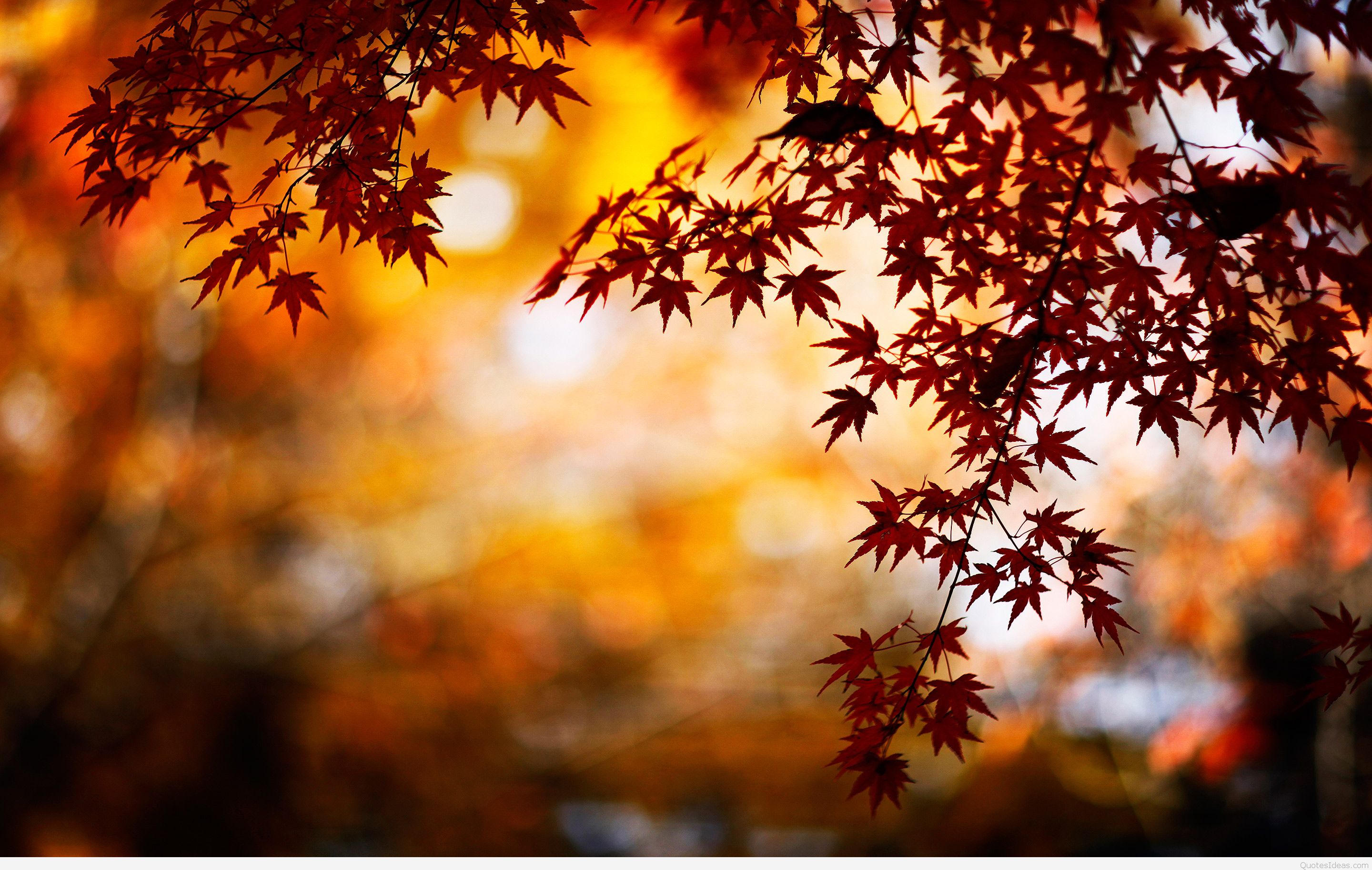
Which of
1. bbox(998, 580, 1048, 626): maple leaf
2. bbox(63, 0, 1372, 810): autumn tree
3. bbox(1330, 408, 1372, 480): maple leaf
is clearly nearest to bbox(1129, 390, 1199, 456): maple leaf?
bbox(63, 0, 1372, 810): autumn tree

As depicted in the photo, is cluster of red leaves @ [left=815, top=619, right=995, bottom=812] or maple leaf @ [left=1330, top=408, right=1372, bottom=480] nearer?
maple leaf @ [left=1330, top=408, right=1372, bottom=480]

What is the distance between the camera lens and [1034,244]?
1.18 m

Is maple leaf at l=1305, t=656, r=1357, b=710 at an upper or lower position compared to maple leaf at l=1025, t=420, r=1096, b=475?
lower

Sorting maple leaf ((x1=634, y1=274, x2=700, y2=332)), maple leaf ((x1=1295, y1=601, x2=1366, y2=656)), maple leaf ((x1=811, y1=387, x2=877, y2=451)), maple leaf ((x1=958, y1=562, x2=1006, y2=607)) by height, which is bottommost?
maple leaf ((x1=1295, y1=601, x2=1366, y2=656))

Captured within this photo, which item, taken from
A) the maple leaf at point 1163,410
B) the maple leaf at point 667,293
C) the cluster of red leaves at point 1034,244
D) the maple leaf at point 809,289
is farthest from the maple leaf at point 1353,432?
the maple leaf at point 667,293

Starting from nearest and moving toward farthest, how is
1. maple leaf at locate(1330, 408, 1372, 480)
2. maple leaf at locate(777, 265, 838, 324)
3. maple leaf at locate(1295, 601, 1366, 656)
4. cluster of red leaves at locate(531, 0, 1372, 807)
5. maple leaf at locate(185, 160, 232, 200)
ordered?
1. cluster of red leaves at locate(531, 0, 1372, 807)
2. maple leaf at locate(1330, 408, 1372, 480)
3. maple leaf at locate(777, 265, 838, 324)
4. maple leaf at locate(1295, 601, 1366, 656)
5. maple leaf at locate(185, 160, 232, 200)

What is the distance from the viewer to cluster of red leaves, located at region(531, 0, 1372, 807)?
40.4 inches

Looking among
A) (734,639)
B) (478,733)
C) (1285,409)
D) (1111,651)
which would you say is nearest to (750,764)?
(734,639)

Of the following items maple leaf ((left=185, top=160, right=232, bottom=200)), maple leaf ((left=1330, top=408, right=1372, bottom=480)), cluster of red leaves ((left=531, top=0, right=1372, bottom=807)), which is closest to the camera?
cluster of red leaves ((left=531, top=0, right=1372, bottom=807))

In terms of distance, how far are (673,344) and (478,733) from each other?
1644 mm

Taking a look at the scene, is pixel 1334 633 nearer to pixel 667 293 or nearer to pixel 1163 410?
pixel 1163 410

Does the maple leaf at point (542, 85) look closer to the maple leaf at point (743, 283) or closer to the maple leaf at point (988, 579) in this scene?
the maple leaf at point (743, 283)

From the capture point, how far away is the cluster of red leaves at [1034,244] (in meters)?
1.03

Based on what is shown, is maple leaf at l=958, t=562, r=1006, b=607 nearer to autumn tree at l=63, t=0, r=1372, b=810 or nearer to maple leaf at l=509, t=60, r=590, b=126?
autumn tree at l=63, t=0, r=1372, b=810
